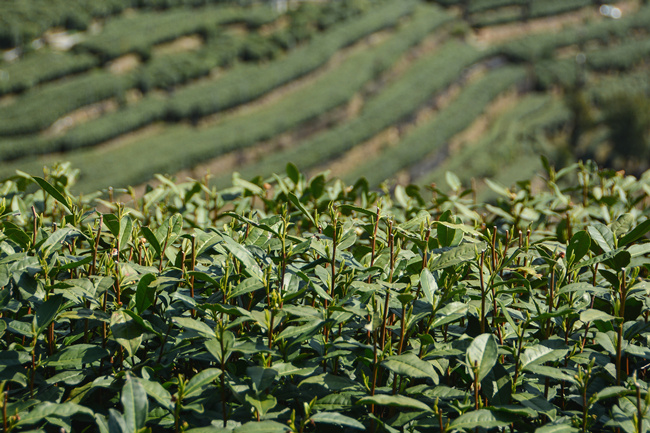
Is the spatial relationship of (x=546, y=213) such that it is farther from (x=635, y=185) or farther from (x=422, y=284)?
(x=422, y=284)

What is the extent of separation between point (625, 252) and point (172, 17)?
1409 inches

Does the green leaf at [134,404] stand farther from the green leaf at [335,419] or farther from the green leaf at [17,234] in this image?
the green leaf at [17,234]

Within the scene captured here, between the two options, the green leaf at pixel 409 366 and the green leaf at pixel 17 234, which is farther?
the green leaf at pixel 17 234

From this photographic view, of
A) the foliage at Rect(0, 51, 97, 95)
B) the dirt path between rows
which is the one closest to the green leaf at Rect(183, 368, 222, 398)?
the dirt path between rows

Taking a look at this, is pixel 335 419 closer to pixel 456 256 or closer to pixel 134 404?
pixel 134 404

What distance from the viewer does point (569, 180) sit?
103 ft

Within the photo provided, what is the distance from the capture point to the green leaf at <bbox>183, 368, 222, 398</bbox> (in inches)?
43.8

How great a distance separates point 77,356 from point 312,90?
33060mm

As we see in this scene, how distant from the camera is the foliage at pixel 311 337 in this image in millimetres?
1149

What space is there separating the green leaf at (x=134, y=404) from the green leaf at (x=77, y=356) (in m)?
0.21

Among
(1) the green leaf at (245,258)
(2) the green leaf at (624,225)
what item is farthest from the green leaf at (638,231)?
(1) the green leaf at (245,258)

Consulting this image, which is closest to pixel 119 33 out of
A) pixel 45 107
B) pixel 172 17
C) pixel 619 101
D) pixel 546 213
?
pixel 172 17

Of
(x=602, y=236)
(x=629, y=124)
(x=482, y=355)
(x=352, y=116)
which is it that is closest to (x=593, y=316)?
(x=482, y=355)

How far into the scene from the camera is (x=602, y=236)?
1.48m
